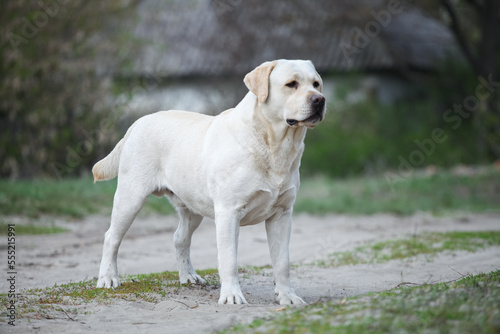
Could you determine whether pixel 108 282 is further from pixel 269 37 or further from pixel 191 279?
pixel 269 37

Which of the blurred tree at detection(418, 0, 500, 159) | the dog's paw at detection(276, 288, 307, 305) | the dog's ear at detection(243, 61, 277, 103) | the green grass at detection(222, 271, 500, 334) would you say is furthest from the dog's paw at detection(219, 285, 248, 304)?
the blurred tree at detection(418, 0, 500, 159)

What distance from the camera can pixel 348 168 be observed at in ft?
60.2

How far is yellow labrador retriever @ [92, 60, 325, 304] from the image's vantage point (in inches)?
207

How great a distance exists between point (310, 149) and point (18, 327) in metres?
14.7

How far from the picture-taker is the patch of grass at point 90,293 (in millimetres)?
5016

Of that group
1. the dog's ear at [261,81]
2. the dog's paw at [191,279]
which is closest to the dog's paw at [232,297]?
the dog's paw at [191,279]

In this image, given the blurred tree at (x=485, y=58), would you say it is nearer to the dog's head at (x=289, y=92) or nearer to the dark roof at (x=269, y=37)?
the dark roof at (x=269, y=37)

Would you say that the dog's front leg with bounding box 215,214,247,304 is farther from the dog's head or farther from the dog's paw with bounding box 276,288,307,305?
the dog's head

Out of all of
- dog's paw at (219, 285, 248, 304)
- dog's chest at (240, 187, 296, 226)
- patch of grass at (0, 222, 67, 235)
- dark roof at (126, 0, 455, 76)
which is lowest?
patch of grass at (0, 222, 67, 235)

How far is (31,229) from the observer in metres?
9.48

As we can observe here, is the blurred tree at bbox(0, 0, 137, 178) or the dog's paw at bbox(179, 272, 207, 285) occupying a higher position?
the blurred tree at bbox(0, 0, 137, 178)

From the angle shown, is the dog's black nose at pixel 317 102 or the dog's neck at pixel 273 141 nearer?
the dog's black nose at pixel 317 102

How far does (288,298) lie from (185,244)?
4.29 ft

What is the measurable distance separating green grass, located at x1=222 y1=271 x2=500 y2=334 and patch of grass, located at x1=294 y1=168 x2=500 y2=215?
8248mm
